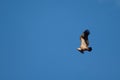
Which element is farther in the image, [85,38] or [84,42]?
[84,42]

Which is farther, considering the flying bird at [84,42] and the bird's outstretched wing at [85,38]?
the flying bird at [84,42]

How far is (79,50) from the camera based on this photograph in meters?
59.4

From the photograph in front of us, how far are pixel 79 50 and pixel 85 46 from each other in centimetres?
188

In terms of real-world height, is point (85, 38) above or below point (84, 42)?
below

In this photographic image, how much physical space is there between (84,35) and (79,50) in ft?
12.1

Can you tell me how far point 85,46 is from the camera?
57.6 metres

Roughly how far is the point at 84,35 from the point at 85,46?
189cm

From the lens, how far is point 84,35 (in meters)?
56.0

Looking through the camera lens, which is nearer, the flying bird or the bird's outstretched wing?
the bird's outstretched wing
